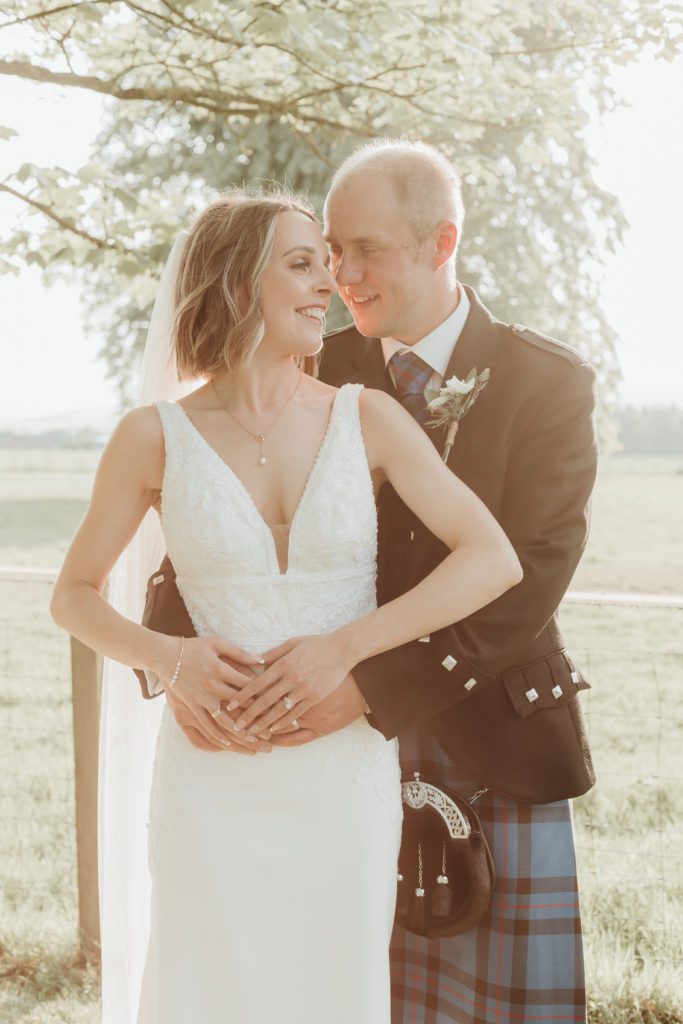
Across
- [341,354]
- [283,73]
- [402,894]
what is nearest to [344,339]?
[341,354]

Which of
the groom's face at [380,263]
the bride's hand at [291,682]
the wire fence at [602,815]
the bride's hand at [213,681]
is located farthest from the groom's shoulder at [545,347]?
the wire fence at [602,815]

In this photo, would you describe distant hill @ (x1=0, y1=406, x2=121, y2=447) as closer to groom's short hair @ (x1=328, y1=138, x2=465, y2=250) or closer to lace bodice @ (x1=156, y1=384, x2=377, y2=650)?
groom's short hair @ (x1=328, y1=138, x2=465, y2=250)

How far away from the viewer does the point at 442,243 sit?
292cm

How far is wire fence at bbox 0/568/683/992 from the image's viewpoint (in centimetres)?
394

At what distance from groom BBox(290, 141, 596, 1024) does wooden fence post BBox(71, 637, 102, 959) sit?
1.48 m

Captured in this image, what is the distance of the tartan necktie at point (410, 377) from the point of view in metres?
2.83

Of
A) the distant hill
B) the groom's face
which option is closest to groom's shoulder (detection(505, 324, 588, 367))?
the groom's face

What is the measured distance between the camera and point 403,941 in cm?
288

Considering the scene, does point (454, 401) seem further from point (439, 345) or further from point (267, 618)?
point (267, 618)

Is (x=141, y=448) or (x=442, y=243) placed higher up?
(x=442, y=243)

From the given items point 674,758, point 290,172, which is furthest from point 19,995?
point 290,172

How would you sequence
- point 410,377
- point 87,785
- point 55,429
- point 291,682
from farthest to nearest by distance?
point 55,429 → point 87,785 → point 410,377 → point 291,682

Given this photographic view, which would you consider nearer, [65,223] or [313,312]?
[313,312]

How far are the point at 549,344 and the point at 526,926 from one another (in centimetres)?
142
